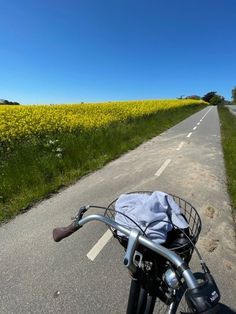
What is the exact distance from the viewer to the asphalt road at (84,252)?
2.75m

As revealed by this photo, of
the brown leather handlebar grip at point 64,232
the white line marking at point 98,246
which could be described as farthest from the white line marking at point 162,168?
the brown leather handlebar grip at point 64,232

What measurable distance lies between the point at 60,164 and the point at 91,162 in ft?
3.45

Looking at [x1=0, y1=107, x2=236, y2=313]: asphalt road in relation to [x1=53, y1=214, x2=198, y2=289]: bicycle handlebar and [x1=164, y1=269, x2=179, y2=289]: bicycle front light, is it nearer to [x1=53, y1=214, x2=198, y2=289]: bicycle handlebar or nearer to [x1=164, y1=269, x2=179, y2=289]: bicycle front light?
[x1=53, y1=214, x2=198, y2=289]: bicycle handlebar

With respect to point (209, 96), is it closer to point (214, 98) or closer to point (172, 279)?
point (214, 98)

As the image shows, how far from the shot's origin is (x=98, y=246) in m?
3.64

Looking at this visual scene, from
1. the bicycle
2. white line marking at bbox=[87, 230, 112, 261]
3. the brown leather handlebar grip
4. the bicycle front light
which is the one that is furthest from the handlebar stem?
white line marking at bbox=[87, 230, 112, 261]

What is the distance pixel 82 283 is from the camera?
2.96 m

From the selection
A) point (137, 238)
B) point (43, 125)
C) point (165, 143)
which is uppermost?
point (137, 238)

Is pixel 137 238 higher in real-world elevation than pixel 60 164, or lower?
higher

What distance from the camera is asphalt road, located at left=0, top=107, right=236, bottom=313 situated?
2.75 m

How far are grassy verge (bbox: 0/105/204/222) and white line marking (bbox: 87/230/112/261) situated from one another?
1.77m

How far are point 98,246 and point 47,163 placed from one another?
3728 mm

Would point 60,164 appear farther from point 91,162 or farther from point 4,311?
point 4,311

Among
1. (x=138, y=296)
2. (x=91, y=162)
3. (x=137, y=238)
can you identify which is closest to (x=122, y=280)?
(x=138, y=296)
